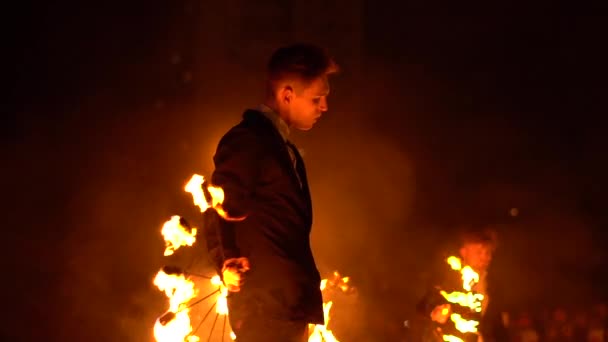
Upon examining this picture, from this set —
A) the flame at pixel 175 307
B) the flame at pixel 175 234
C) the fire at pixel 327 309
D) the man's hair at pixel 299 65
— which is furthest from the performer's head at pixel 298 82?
the fire at pixel 327 309

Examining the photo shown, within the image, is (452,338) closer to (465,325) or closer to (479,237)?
(465,325)

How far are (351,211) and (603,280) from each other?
10.9 feet

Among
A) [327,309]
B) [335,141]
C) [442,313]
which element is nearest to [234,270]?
[327,309]

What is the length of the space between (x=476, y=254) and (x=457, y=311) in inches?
22.6

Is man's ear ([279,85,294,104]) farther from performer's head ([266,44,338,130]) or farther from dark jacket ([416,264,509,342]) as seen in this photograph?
dark jacket ([416,264,509,342])

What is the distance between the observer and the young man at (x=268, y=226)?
11.8ft

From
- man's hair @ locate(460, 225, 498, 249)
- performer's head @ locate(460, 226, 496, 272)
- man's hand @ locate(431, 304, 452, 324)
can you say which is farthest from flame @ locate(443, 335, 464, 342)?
man's hair @ locate(460, 225, 498, 249)

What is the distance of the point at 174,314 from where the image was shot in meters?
3.96

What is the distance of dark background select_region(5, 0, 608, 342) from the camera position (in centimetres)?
574

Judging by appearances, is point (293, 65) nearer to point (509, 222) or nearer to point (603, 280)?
point (509, 222)

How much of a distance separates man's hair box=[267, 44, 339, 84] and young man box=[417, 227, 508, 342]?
2.37 m

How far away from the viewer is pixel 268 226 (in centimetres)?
370

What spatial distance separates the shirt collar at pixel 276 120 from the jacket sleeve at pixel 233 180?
0.18m

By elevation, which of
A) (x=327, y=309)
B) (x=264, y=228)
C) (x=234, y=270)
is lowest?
(x=327, y=309)
